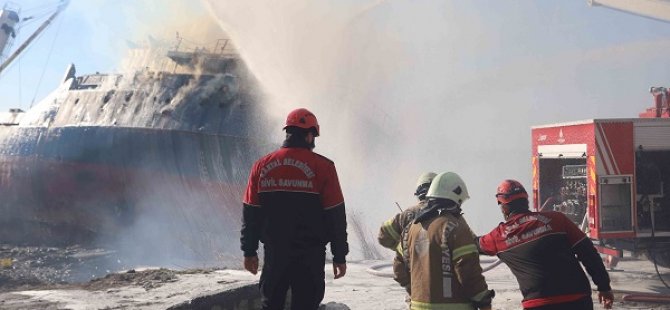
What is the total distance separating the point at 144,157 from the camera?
2112 cm

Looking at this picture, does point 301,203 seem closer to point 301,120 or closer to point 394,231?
point 301,120

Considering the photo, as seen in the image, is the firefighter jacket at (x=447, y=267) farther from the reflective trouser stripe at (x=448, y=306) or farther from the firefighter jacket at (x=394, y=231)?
the firefighter jacket at (x=394, y=231)

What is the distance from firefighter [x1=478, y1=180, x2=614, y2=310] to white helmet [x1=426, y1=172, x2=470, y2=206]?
12.8 inches

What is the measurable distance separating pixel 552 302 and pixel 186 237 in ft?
58.2

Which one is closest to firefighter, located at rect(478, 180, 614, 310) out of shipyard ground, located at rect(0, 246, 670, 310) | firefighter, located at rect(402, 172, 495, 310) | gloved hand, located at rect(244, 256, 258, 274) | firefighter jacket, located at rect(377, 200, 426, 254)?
firefighter, located at rect(402, 172, 495, 310)

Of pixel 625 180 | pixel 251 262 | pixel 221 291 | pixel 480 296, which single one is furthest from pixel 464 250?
pixel 625 180

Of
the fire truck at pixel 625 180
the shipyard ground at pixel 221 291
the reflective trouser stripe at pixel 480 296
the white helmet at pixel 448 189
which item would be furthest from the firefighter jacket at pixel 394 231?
the fire truck at pixel 625 180

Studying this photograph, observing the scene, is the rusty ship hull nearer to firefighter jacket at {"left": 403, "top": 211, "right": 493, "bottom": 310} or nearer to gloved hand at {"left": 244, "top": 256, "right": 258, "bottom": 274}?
gloved hand at {"left": 244, "top": 256, "right": 258, "bottom": 274}

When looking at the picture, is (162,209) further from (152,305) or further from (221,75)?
(152,305)

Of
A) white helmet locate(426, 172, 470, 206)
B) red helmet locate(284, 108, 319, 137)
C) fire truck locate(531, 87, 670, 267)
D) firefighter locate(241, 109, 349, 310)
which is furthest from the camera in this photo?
fire truck locate(531, 87, 670, 267)

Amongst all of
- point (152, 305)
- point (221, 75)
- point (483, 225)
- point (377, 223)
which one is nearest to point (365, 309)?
point (152, 305)

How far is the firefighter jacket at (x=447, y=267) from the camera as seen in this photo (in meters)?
3.17

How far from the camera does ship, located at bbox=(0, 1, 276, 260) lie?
19.5 metres

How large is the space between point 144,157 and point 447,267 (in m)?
19.2
